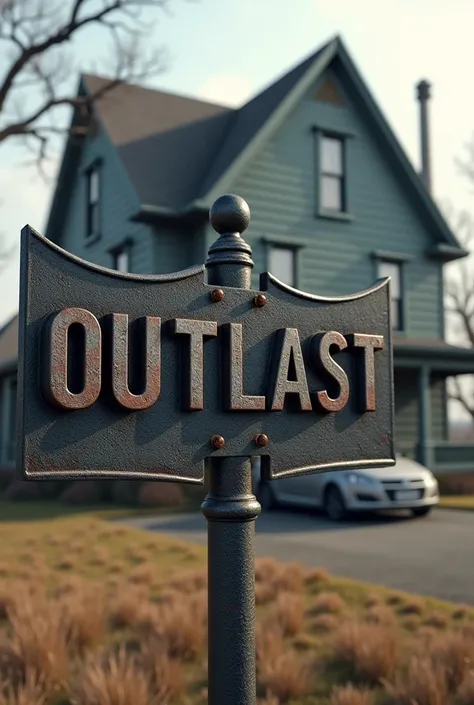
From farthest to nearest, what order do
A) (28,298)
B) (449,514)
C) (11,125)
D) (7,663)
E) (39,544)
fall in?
(11,125)
(449,514)
(39,544)
(7,663)
(28,298)

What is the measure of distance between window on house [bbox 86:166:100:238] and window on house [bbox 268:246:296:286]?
499cm

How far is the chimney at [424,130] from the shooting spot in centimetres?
2906

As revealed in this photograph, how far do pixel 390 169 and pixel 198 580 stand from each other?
51.5 ft

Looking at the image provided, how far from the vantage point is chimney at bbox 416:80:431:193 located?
95.3 ft

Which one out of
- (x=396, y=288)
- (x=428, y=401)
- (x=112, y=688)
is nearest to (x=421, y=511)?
(x=428, y=401)

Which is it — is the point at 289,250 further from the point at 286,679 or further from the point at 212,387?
the point at 212,387

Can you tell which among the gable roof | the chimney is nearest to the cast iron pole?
the gable roof

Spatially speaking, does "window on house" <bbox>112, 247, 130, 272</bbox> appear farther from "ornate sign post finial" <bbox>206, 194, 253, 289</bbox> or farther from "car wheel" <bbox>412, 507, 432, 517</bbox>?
"ornate sign post finial" <bbox>206, 194, 253, 289</bbox>

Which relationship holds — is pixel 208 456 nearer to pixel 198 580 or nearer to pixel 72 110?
pixel 198 580

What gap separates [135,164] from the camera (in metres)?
18.6

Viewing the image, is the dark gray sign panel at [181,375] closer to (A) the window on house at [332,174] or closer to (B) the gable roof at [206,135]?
(B) the gable roof at [206,135]

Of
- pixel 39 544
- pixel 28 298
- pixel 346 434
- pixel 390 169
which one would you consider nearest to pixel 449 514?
pixel 39 544

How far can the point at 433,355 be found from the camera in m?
19.5

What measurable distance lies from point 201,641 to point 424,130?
27672mm
